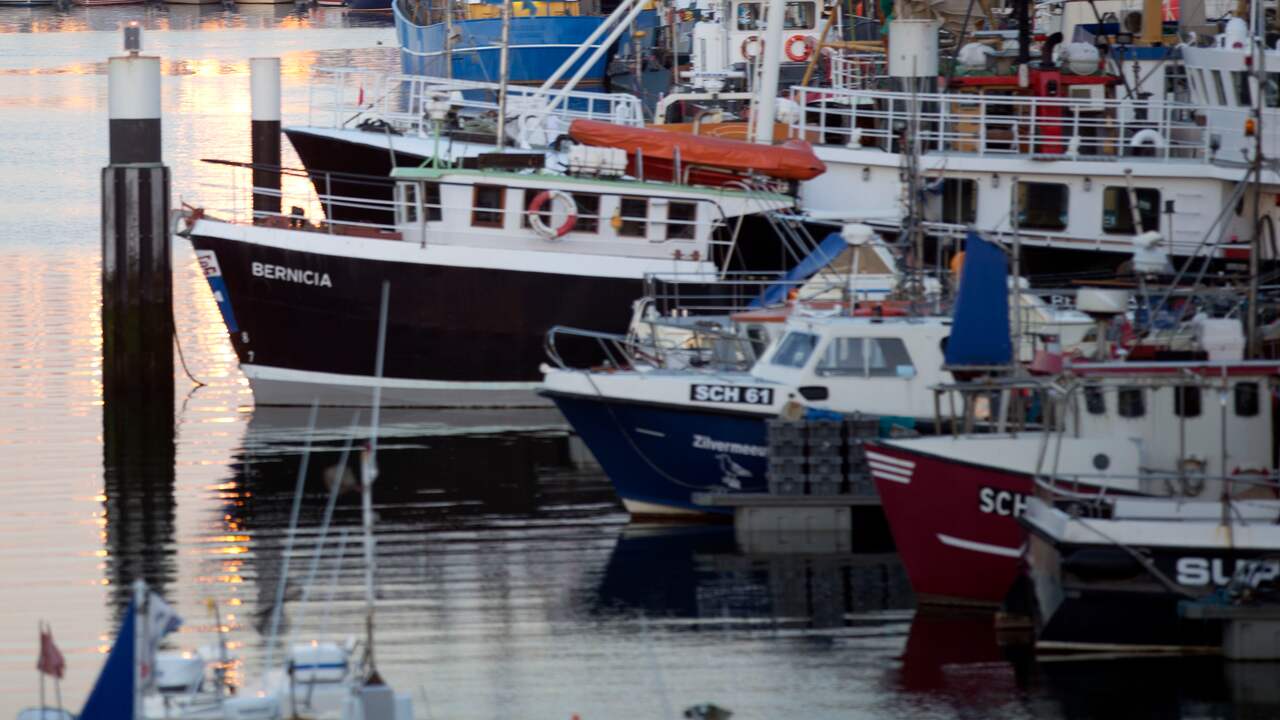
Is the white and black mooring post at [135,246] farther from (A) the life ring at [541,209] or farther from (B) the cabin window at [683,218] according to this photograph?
(B) the cabin window at [683,218]

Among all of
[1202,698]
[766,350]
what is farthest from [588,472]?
[1202,698]

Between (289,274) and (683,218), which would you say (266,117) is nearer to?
(289,274)

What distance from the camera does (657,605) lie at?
74.3 ft

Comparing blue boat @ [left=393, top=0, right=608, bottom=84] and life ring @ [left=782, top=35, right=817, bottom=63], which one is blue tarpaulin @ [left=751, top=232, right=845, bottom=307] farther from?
blue boat @ [left=393, top=0, right=608, bottom=84]

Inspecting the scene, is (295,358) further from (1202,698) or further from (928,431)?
(1202,698)

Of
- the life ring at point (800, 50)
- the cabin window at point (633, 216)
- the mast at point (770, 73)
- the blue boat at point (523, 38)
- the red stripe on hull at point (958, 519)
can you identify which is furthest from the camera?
the blue boat at point (523, 38)

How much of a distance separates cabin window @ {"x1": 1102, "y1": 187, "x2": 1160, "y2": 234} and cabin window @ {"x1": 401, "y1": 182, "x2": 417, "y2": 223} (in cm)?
950

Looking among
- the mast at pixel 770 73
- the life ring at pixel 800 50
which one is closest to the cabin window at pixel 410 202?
the mast at pixel 770 73

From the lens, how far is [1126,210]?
112 feet

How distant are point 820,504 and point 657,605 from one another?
2481mm

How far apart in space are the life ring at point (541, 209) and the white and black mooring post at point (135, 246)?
4824 millimetres

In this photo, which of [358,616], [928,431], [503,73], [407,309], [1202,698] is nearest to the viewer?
[1202,698]

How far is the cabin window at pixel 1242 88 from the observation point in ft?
110

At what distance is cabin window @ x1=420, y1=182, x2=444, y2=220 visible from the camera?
3203 cm
